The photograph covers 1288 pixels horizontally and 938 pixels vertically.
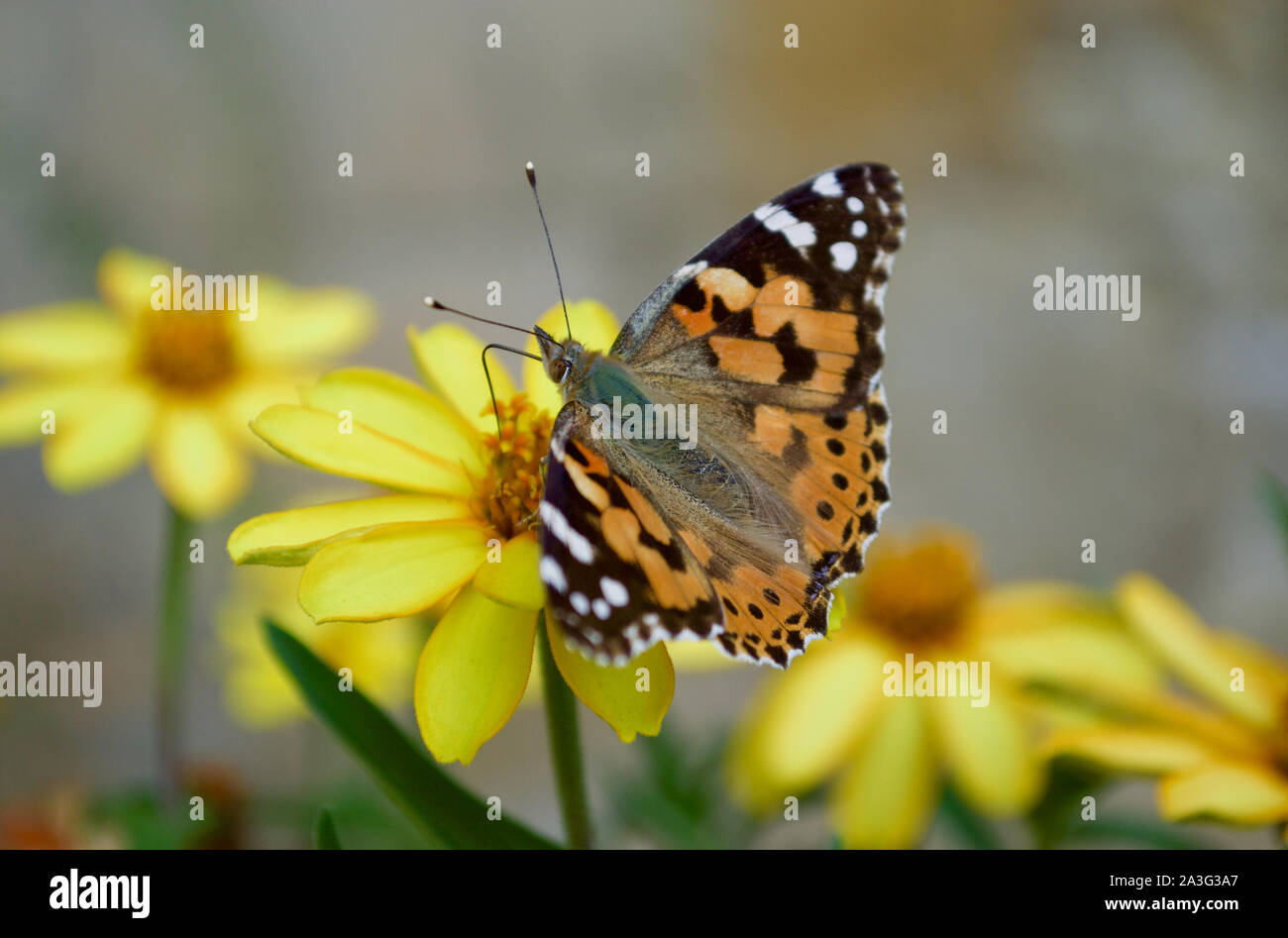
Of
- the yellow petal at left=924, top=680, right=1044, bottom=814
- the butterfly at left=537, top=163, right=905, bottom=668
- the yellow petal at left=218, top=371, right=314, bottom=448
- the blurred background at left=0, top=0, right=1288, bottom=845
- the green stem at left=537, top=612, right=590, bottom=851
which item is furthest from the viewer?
the blurred background at left=0, top=0, right=1288, bottom=845

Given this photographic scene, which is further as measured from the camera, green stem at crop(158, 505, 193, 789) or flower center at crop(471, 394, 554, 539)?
green stem at crop(158, 505, 193, 789)

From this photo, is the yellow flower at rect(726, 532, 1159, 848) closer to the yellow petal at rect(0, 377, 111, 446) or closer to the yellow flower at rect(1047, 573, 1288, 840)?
the yellow flower at rect(1047, 573, 1288, 840)

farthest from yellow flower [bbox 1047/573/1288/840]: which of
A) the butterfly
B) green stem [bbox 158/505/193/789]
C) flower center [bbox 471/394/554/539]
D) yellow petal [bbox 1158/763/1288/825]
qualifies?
green stem [bbox 158/505/193/789]

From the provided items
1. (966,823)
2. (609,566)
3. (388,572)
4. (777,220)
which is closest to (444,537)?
(388,572)

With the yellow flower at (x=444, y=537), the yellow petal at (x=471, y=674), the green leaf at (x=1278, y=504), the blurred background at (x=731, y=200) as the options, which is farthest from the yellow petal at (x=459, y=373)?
the blurred background at (x=731, y=200)

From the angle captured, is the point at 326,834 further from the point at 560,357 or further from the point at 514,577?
A: the point at 560,357
